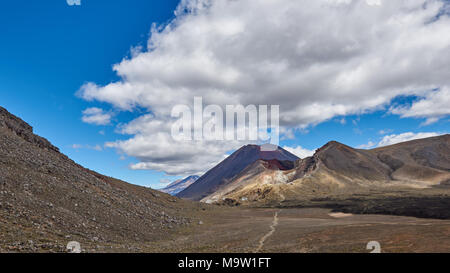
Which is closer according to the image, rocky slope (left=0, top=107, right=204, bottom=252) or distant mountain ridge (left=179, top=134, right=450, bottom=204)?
rocky slope (left=0, top=107, right=204, bottom=252)

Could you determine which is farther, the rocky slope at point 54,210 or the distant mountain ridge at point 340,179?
the distant mountain ridge at point 340,179

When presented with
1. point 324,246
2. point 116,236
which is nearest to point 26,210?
point 116,236

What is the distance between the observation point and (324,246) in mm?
28672

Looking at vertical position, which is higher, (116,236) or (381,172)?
(381,172)

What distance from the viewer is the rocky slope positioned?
24156 mm

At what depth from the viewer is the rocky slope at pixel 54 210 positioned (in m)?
24.2

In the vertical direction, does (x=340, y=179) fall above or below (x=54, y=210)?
above

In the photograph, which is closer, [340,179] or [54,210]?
[54,210]

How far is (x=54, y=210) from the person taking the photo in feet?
102
